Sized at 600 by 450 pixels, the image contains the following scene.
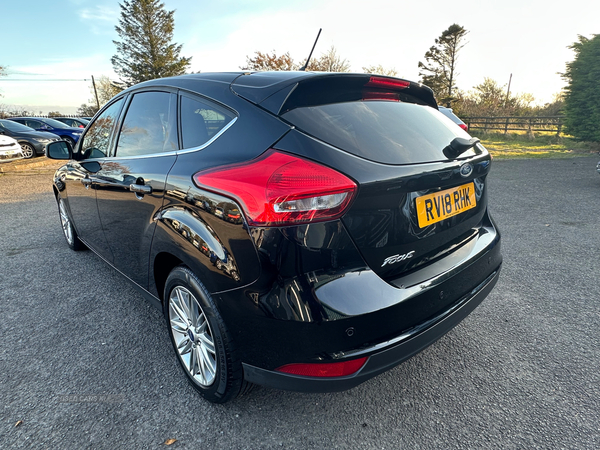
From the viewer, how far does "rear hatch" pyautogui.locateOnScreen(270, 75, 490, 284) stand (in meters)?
1.59

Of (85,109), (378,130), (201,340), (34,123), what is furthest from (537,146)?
(85,109)

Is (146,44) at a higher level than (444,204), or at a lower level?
higher

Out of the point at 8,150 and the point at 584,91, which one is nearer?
the point at 8,150

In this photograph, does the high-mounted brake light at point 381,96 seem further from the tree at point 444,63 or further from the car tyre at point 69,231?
the tree at point 444,63

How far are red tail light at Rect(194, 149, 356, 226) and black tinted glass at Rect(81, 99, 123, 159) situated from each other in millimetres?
1952

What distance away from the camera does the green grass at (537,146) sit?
43.7 ft

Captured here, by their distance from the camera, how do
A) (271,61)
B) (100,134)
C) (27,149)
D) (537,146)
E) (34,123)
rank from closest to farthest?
(100,134), (27,149), (34,123), (537,146), (271,61)

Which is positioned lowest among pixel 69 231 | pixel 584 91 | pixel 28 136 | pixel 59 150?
pixel 69 231

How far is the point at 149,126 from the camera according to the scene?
246 centimetres

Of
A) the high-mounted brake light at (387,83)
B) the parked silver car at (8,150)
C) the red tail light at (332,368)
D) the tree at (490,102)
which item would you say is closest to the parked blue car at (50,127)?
the parked silver car at (8,150)

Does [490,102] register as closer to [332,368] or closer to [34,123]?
[34,123]

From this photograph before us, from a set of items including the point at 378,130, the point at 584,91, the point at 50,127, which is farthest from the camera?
the point at 50,127

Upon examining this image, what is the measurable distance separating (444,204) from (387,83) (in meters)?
0.74

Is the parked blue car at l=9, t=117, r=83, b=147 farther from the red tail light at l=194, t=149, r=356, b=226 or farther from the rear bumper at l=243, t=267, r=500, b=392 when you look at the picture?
the rear bumper at l=243, t=267, r=500, b=392
